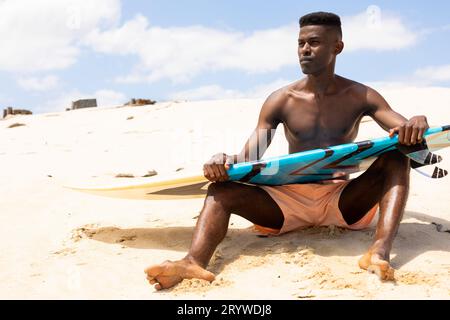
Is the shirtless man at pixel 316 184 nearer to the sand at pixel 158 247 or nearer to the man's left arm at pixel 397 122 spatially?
the man's left arm at pixel 397 122

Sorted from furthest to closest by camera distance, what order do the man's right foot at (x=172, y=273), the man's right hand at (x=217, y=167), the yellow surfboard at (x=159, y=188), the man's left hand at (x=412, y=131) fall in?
the yellow surfboard at (x=159, y=188)
the man's right hand at (x=217, y=167)
the man's left hand at (x=412, y=131)
the man's right foot at (x=172, y=273)

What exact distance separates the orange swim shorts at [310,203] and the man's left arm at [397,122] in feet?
1.23

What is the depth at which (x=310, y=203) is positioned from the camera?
2750 millimetres

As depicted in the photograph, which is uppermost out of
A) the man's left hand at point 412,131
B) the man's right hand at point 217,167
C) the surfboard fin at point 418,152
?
the man's left hand at point 412,131

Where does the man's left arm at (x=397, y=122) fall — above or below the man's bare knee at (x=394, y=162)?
above

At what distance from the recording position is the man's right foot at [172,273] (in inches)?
88.5

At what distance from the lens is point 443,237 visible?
2.81m

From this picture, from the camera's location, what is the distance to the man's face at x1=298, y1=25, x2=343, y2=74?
2.72 m

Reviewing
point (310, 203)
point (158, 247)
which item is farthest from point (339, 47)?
point (158, 247)

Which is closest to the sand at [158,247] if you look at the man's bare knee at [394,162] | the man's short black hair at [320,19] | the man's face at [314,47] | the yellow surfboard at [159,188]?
the yellow surfboard at [159,188]

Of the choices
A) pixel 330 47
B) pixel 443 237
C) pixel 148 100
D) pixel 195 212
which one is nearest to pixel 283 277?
pixel 443 237
